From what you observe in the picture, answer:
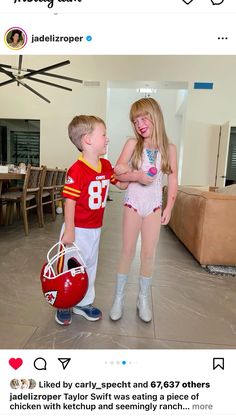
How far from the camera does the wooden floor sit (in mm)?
965

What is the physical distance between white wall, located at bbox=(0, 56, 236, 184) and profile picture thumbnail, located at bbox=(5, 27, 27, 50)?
5.36 metres

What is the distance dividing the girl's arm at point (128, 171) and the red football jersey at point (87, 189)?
5 cm

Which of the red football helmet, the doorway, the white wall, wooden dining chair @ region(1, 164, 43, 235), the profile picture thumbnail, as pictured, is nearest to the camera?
the profile picture thumbnail

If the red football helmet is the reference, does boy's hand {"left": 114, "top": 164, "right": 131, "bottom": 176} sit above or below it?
above

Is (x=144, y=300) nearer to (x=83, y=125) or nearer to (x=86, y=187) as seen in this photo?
(x=86, y=187)

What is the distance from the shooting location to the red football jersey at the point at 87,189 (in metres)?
0.95

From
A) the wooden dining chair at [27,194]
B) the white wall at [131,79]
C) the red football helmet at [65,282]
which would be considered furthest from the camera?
the white wall at [131,79]

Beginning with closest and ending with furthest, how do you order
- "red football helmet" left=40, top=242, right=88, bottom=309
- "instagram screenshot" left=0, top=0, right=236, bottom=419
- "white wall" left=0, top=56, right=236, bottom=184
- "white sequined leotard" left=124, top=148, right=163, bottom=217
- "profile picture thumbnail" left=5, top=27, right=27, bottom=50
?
"instagram screenshot" left=0, top=0, right=236, bottom=419 < "profile picture thumbnail" left=5, top=27, right=27, bottom=50 < "red football helmet" left=40, top=242, right=88, bottom=309 < "white sequined leotard" left=124, top=148, right=163, bottom=217 < "white wall" left=0, top=56, right=236, bottom=184

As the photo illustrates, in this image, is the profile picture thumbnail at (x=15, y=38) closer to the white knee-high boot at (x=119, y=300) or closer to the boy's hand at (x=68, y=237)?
the boy's hand at (x=68, y=237)
